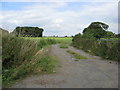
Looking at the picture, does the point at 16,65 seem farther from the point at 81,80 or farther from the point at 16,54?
the point at 81,80

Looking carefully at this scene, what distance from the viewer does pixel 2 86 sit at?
433cm

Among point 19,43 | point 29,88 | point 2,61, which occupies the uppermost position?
point 19,43

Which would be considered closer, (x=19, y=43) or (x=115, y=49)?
(x=19, y=43)

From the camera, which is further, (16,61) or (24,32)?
(24,32)

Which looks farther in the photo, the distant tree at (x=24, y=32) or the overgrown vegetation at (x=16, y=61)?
the distant tree at (x=24, y=32)

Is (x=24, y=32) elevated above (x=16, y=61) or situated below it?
above

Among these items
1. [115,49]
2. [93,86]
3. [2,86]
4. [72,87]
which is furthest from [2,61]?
[115,49]

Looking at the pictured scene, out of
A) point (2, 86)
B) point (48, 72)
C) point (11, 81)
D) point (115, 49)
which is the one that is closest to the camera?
point (2, 86)

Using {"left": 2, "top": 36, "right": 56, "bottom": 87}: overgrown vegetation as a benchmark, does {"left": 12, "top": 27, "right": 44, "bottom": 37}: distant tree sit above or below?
above

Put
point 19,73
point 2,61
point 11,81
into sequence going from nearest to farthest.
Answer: point 11,81 < point 19,73 < point 2,61

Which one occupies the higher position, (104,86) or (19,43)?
(19,43)

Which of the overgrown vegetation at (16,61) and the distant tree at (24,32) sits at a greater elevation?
the distant tree at (24,32)

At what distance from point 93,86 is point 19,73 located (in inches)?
103

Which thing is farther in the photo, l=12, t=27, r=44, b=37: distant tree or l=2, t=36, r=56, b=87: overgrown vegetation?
l=12, t=27, r=44, b=37: distant tree
